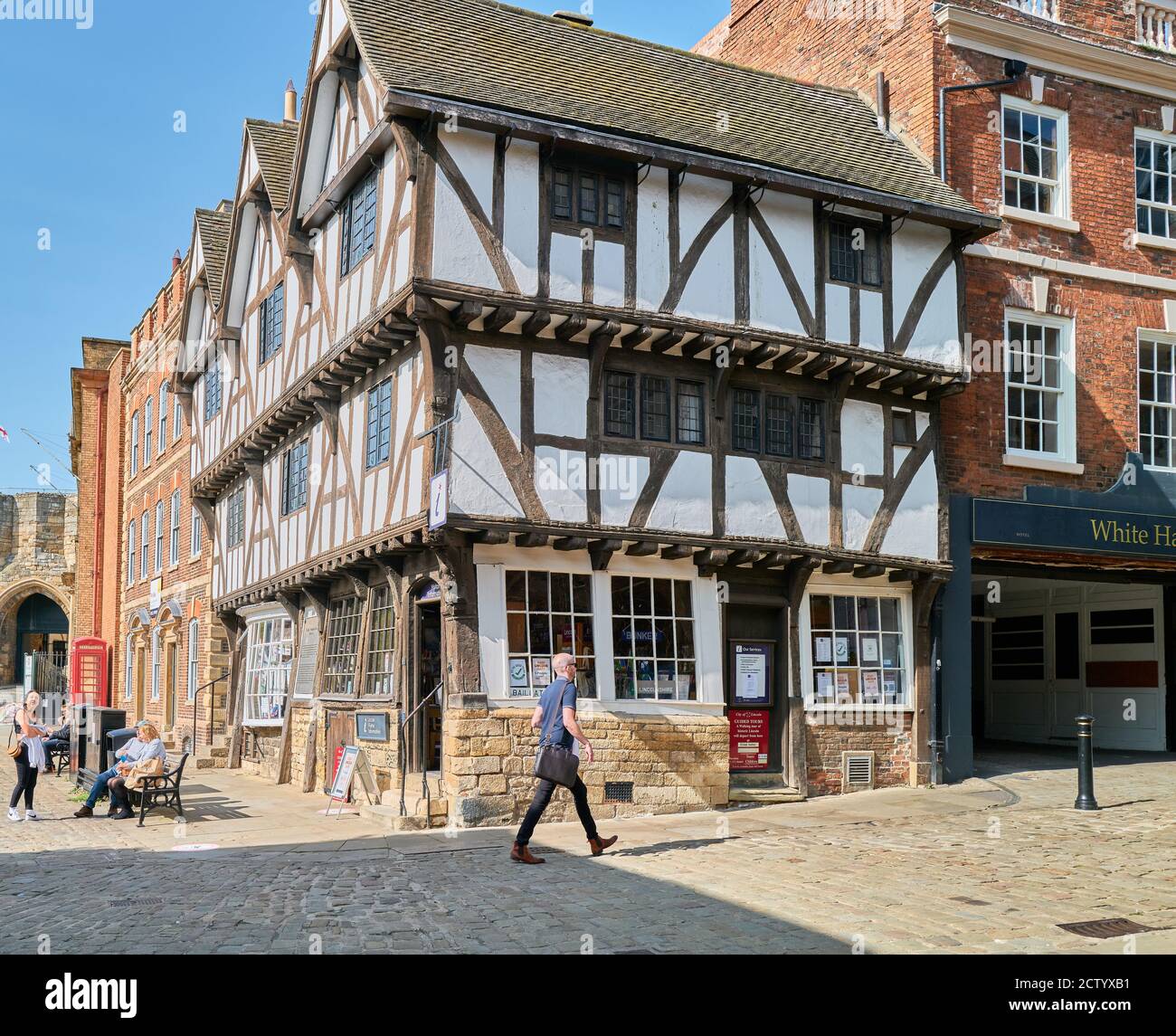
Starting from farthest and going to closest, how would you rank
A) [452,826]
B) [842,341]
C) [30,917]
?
[842,341] → [452,826] → [30,917]

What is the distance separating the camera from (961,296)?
17.0 m

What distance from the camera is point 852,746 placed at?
16.3m

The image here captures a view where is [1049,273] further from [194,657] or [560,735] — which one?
[194,657]

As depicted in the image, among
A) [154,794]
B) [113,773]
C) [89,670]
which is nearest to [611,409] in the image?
[154,794]

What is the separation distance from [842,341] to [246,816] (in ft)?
31.6

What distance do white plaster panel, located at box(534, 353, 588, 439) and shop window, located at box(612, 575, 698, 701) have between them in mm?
1934

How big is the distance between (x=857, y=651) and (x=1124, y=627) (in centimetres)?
745

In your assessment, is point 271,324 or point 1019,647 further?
point 1019,647

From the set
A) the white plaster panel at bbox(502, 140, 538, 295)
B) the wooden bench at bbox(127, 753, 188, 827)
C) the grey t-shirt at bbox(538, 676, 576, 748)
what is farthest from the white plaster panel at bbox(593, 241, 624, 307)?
the wooden bench at bbox(127, 753, 188, 827)

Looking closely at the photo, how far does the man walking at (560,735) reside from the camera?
10896mm

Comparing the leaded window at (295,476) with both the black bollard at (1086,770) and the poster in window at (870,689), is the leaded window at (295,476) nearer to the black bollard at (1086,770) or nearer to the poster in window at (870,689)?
the poster in window at (870,689)

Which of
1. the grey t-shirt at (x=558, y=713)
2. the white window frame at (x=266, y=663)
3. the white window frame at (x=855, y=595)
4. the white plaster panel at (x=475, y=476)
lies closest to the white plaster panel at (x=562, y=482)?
the white plaster panel at (x=475, y=476)

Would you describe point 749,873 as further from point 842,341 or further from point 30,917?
point 842,341
